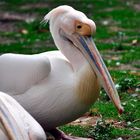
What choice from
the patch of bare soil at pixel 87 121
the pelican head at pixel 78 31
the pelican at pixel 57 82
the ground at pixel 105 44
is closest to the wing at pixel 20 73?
the pelican at pixel 57 82

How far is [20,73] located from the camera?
6.14 m

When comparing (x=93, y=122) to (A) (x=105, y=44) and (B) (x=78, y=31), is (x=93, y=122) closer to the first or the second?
(B) (x=78, y=31)

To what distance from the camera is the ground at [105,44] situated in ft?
22.3

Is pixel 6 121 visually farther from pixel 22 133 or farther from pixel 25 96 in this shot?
pixel 25 96

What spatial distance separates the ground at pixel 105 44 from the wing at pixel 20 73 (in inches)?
29.4

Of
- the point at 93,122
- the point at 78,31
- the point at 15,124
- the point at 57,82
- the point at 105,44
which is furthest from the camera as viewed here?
the point at 105,44

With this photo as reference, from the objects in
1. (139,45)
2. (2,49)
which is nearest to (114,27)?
(139,45)

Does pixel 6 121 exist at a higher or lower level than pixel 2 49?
higher

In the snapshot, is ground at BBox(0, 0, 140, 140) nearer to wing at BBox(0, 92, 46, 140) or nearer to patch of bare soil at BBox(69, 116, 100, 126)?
patch of bare soil at BBox(69, 116, 100, 126)

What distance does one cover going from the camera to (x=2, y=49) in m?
11.6

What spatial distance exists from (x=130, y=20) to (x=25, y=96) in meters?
8.83

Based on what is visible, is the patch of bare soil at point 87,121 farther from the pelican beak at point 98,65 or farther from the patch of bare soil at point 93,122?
the pelican beak at point 98,65

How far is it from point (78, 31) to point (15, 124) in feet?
6.02

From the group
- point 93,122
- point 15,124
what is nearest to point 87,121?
point 93,122
